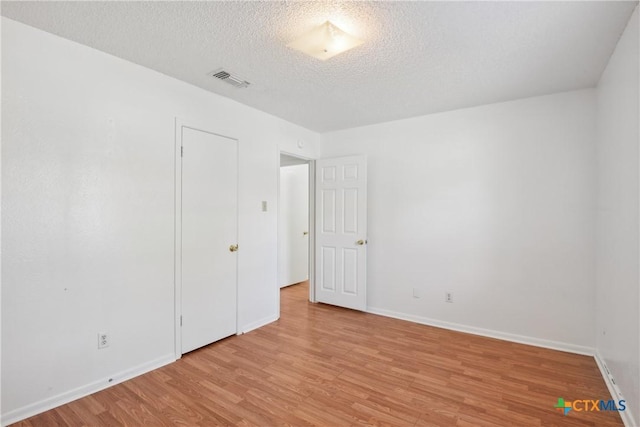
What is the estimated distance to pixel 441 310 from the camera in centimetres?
355

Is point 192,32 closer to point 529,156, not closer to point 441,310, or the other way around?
point 529,156

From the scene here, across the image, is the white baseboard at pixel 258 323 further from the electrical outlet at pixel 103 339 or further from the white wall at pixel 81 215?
the electrical outlet at pixel 103 339

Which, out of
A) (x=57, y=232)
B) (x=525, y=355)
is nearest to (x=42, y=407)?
(x=57, y=232)

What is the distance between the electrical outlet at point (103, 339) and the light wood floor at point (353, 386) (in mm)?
326

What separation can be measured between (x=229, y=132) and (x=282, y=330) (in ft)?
7.37

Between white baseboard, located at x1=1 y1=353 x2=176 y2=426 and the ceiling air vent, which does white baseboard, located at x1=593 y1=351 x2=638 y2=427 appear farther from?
the ceiling air vent

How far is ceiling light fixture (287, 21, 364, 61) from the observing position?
6.18 ft

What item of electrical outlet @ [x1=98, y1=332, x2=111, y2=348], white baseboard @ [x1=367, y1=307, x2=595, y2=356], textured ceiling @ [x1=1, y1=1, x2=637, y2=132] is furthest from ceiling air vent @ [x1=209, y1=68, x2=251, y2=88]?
white baseboard @ [x1=367, y1=307, x2=595, y2=356]

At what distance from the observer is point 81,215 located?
7.09ft

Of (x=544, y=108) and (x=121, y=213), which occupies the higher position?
(x=544, y=108)

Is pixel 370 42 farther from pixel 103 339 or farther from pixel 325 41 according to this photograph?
pixel 103 339

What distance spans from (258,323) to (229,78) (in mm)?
2606

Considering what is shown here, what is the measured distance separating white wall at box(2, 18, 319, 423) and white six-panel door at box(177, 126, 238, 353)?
0.48 ft

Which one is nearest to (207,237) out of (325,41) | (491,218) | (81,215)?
(81,215)
